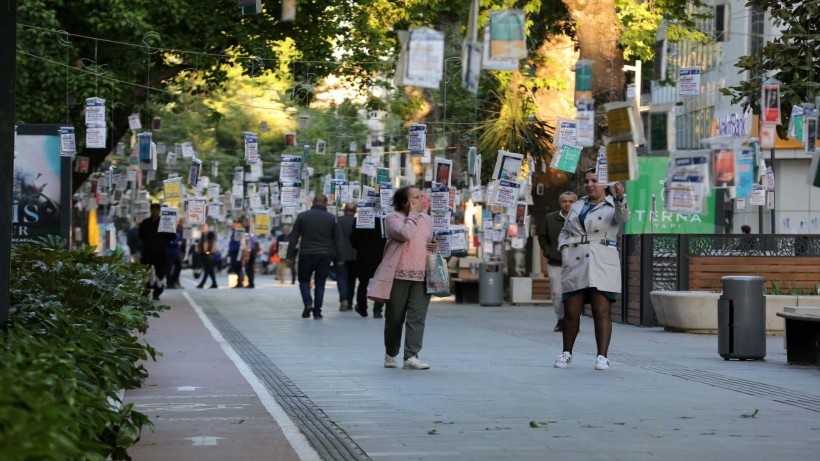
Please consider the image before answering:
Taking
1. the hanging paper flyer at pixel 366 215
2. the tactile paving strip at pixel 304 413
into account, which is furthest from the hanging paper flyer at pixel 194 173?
the tactile paving strip at pixel 304 413

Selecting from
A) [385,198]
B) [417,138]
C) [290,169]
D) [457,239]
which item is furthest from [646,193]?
[457,239]

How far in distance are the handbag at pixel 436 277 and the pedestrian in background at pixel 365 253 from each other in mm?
10293

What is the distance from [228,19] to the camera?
31.3 meters

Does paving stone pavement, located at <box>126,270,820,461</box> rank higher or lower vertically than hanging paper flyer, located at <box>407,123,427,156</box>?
lower

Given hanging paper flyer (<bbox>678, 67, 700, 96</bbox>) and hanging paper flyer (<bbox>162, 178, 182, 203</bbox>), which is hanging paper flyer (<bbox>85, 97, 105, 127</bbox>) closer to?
hanging paper flyer (<bbox>162, 178, 182, 203</bbox>)

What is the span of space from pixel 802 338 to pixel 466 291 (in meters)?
17.8

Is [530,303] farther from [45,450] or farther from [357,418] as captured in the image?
[45,450]

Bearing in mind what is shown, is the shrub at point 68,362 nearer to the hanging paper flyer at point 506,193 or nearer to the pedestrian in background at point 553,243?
the pedestrian in background at point 553,243

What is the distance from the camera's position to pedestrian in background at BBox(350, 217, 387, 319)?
2547 centimetres

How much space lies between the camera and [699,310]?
69.2 ft

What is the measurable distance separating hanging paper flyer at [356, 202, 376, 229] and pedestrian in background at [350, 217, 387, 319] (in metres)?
0.18

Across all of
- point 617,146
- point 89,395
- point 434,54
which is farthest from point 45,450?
point 617,146

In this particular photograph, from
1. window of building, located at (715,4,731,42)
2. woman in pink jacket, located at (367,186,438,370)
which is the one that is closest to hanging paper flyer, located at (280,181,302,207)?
woman in pink jacket, located at (367,186,438,370)

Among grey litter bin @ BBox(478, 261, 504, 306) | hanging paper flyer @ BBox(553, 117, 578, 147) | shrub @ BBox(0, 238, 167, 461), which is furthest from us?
grey litter bin @ BBox(478, 261, 504, 306)
